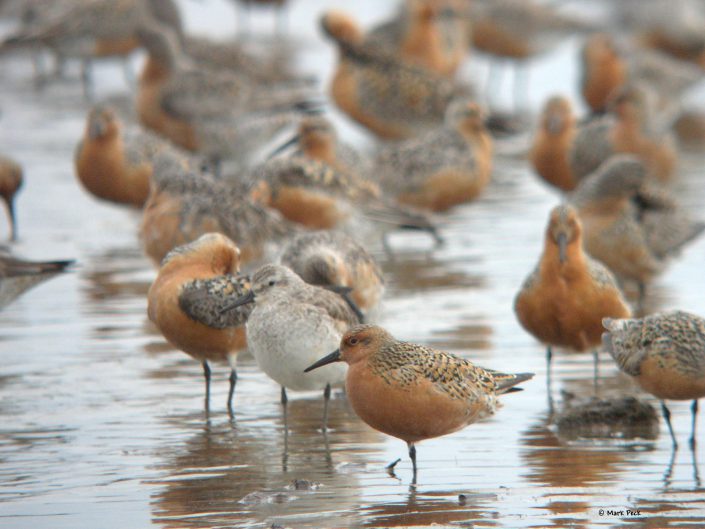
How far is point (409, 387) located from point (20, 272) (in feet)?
11.6

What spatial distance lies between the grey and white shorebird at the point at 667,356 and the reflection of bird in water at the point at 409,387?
830mm

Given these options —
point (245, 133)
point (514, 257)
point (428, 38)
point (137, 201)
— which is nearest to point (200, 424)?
point (514, 257)

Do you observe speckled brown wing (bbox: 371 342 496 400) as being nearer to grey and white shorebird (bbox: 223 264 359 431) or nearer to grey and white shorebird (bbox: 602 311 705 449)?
grey and white shorebird (bbox: 223 264 359 431)

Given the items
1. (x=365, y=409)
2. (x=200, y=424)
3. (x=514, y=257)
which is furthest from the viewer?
(x=514, y=257)

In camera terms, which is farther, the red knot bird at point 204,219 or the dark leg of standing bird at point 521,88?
the dark leg of standing bird at point 521,88

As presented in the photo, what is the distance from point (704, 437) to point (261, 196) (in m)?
4.66

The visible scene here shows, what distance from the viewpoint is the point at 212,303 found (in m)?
7.82

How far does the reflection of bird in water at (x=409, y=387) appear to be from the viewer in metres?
6.55

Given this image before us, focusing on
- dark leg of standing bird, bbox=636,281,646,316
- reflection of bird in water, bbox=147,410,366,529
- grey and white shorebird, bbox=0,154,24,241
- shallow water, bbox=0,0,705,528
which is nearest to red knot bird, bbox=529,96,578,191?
shallow water, bbox=0,0,705,528

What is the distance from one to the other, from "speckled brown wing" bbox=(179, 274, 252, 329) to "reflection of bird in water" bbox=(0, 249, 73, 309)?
148cm

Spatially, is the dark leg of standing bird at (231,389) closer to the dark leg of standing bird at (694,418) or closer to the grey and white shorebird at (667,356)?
the grey and white shorebird at (667,356)

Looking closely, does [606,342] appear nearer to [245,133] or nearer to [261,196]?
[261,196]

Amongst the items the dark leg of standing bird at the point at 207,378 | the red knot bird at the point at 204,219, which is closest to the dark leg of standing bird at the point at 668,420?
the dark leg of standing bird at the point at 207,378

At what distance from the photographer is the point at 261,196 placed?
11.0 meters
